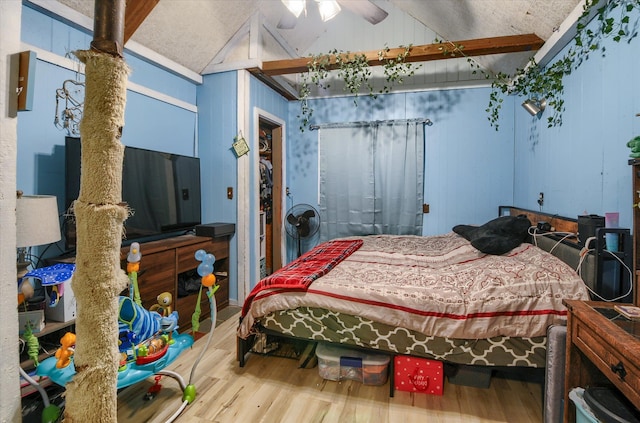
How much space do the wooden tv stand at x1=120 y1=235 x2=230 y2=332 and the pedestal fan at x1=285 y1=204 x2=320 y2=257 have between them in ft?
3.15

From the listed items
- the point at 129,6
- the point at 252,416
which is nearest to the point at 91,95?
the point at 252,416

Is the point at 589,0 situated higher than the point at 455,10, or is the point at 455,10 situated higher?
the point at 455,10

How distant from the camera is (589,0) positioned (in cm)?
192

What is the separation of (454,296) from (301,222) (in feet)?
8.01

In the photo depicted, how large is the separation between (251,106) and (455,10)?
7.43 ft

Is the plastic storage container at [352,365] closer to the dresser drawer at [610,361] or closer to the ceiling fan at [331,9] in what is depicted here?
the dresser drawer at [610,361]

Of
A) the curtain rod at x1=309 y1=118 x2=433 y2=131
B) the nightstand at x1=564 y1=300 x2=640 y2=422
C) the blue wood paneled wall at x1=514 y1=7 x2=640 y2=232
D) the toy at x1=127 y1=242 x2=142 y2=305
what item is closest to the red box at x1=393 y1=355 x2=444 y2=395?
the nightstand at x1=564 y1=300 x2=640 y2=422

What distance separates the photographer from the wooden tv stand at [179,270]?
2.39 metres

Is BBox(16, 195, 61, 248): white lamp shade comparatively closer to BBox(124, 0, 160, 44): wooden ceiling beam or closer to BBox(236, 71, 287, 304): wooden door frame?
BBox(124, 0, 160, 44): wooden ceiling beam

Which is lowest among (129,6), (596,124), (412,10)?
(596,124)

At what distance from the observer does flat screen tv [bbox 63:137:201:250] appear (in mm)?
2010

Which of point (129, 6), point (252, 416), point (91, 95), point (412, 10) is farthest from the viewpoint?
point (412, 10)

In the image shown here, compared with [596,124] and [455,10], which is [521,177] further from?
[455,10]

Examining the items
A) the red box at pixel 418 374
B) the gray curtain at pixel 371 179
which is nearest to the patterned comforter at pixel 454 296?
the red box at pixel 418 374
